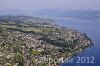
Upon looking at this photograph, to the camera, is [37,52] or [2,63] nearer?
[2,63]

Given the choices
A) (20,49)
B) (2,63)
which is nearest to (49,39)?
(20,49)

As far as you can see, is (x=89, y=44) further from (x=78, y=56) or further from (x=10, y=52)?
(x=10, y=52)

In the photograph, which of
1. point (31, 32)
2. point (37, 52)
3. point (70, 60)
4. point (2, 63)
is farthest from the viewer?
point (31, 32)

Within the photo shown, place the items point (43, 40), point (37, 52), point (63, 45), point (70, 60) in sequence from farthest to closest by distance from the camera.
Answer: point (43, 40) → point (63, 45) → point (37, 52) → point (70, 60)

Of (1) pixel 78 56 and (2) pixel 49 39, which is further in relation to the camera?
(2) pixel 49 39

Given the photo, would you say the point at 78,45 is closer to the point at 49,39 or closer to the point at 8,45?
the point at 49,39

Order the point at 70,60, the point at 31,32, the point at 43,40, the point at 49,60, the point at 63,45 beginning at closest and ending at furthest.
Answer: the point at 49,60 < the point at 70,60 < the point at 63,45 < the point at 43,40 < the point at 31,32

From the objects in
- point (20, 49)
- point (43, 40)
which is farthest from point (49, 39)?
point (20, 49)

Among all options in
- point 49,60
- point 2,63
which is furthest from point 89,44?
point 2,63

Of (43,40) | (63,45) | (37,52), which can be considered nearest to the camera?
(37,52)
